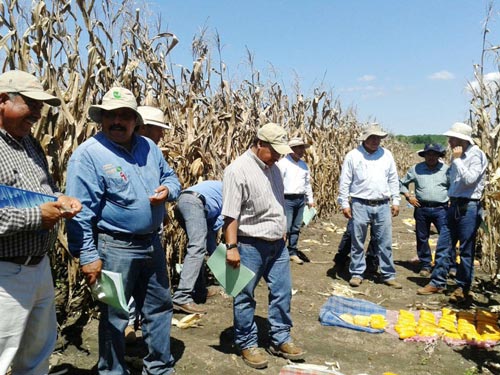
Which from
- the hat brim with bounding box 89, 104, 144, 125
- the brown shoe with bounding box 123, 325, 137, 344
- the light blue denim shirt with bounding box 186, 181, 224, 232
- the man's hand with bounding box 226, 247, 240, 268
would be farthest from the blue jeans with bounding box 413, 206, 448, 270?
the hat brim with bounding box 89, 104, 144, 125

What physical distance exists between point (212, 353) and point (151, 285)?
1.19 m

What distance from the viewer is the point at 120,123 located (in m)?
2.97

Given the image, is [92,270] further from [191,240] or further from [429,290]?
[429,290]

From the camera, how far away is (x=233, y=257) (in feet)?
11.8

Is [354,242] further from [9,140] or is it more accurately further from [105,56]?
[9,140]

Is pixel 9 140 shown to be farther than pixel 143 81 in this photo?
No

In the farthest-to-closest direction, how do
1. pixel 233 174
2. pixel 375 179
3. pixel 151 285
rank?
pixel 375 179 → pixel 233 174 → pixel 151 285

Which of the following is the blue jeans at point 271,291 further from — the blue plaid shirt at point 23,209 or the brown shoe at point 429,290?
the brown shoe at point 429,290

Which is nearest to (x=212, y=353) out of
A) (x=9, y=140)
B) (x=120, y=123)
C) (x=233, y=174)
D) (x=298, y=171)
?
(x=233, y=174)

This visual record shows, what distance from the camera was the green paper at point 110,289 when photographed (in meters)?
2.79

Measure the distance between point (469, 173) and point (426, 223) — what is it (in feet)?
5.83

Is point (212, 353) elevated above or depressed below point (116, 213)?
below

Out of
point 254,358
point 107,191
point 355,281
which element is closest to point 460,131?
point 355,281

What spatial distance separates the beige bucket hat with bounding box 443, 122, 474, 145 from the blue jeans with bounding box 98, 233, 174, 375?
3808 mm
